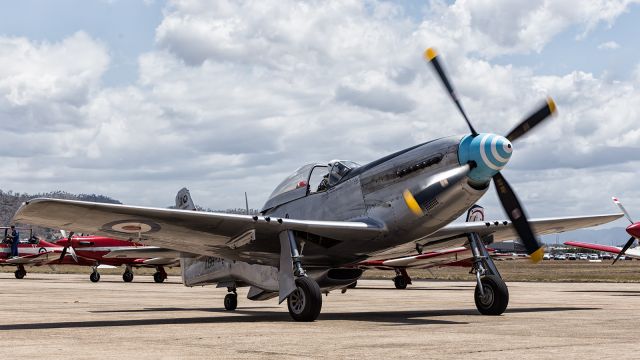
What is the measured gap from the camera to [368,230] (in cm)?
1392

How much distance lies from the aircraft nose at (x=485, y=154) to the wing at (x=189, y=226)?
2159 millimetres

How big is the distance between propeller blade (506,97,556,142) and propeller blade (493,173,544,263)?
97cm

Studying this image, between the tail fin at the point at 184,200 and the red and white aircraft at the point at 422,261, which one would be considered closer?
the tail fin at the point at 184,200

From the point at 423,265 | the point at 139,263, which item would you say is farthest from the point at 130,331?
the point at 139,263

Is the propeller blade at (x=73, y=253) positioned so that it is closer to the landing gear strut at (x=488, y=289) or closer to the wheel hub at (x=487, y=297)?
the landing gear strut at (x=488, y=289)

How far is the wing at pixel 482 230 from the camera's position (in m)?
15.8

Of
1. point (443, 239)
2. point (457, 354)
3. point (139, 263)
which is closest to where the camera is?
point (457, 354)

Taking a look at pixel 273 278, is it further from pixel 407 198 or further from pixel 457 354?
pixel 457 354

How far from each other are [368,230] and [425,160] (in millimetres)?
1725

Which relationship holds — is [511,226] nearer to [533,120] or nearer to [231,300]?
[533,120]

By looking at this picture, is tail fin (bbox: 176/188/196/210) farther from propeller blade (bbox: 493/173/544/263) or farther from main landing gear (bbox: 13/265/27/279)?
main landing gear (bbox: 13/265/27/279)

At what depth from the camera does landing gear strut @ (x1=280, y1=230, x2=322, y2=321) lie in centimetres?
1302

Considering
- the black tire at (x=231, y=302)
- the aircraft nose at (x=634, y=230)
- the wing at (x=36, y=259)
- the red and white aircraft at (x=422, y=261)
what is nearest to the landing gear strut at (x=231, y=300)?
the black tire at (x=231, y=302)

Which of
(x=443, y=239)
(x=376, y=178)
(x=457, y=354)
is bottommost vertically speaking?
(x=457, y=354)
